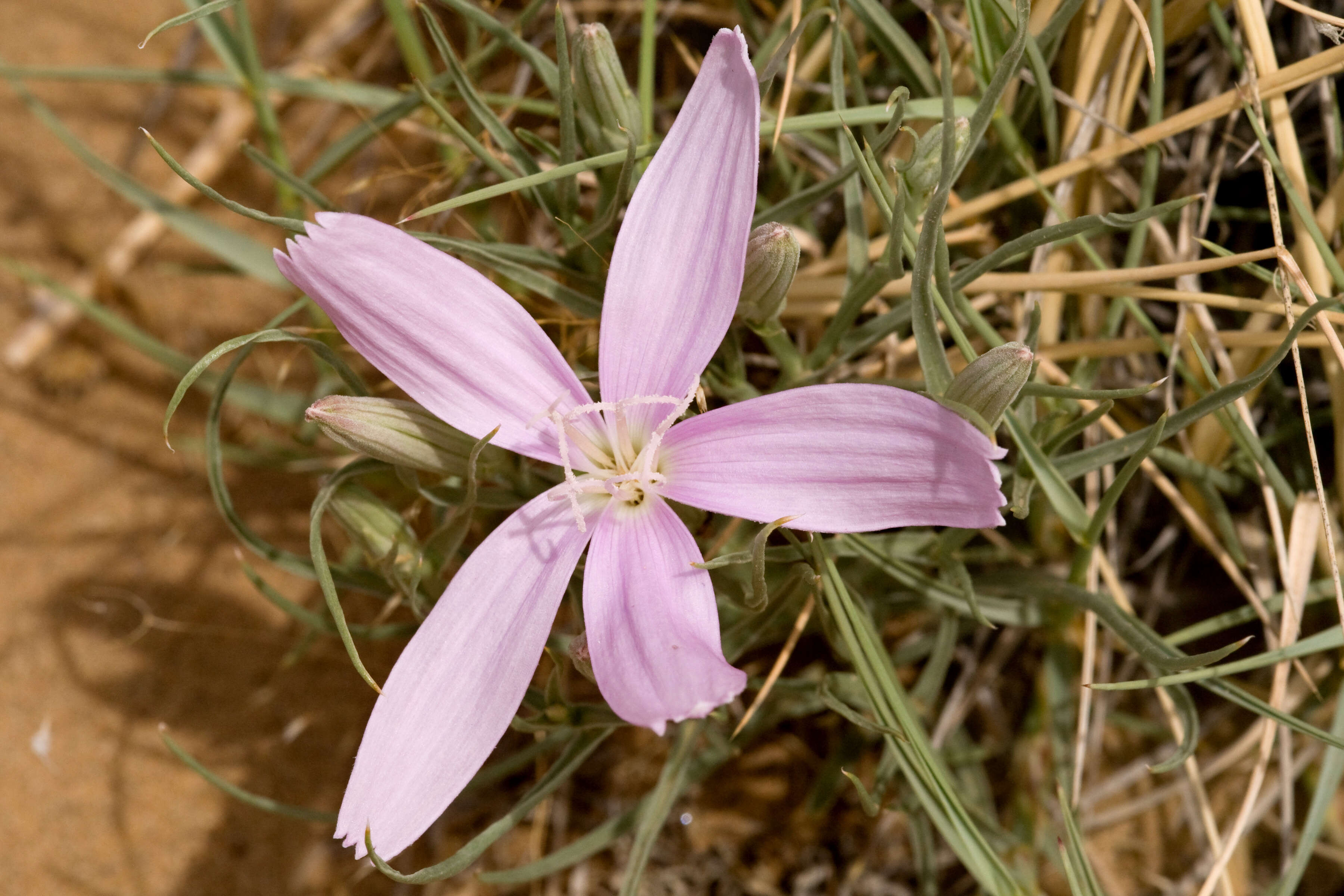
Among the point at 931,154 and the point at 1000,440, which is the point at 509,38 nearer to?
the point at 931,154

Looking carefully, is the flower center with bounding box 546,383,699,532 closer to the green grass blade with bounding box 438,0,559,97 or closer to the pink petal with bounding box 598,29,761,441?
the pink petal with bounding box 598,29,761,441

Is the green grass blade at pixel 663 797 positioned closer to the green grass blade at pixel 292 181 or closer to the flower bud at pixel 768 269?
the flower bud at pixel 768 269

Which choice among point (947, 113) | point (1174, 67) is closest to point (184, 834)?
point (947, 113)

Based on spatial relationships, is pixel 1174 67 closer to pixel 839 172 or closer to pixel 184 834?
pixel 839 172

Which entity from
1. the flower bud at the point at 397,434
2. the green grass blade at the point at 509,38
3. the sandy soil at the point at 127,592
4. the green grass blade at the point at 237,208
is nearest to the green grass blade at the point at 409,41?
the green grass blade at the point at 509,38

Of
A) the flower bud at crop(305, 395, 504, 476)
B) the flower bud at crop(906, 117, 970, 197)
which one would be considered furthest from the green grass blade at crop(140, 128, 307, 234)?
the flower bud at crop(906, 117, 970, 197)

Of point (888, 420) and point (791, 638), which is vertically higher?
point (888, 420)

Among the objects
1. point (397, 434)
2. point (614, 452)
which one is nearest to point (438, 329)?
point (397, 434)
